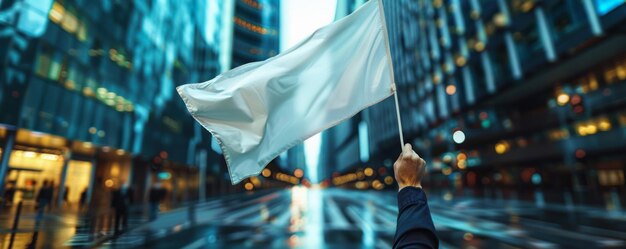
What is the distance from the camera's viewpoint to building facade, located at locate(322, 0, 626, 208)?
28297 mm

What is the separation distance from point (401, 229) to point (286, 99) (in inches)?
83.2

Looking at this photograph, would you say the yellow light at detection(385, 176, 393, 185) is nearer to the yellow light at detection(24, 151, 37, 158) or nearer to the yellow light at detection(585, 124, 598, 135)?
the yellow light at detection(585, 124, 598, 135)

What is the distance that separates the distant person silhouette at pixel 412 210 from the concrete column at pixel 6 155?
21.5m

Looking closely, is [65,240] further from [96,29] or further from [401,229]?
[96,29]

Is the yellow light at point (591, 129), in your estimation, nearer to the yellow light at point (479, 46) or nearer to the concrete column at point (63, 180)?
the yellow light at point (479, 46)

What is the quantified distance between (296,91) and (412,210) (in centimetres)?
208

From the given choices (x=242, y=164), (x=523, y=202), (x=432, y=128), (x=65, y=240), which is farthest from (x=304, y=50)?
(x=432, y=128)

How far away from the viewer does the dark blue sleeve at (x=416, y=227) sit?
1.72 m

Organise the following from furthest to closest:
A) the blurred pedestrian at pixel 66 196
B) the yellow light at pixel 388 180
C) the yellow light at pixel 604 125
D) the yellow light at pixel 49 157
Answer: the yellow light at pixel 388 180, the yellow light at pixel 604 125, the blurred pedestrian at pixel 66 196, the yellow light at pixel 49 157

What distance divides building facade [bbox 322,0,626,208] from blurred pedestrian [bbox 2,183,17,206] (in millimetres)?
22769

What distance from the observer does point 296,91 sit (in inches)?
141

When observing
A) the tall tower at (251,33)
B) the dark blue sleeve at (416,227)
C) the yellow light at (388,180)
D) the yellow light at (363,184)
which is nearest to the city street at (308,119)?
the dark blue sleeve at (416,227)

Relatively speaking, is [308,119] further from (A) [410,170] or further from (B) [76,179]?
(B) [76,179]

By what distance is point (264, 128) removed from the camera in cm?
343
